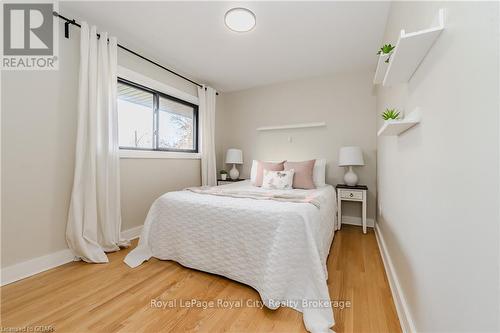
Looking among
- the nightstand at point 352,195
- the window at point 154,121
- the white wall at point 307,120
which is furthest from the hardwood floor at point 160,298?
the white wall at point 307,120

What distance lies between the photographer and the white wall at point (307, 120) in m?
3.26

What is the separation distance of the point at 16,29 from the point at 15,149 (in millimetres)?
998

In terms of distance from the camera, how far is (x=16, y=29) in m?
1.80

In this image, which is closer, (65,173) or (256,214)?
(256,214)

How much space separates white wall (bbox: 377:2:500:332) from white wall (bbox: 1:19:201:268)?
2.79 metres

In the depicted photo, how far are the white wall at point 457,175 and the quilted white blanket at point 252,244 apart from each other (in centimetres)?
55

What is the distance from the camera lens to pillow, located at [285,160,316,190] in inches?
115

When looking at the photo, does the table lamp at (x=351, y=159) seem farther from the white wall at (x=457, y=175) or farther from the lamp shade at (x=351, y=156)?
the white wall at (x=457, y=175)

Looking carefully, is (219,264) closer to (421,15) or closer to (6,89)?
(421,15)

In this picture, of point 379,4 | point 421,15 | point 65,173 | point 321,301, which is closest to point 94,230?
point 65,173

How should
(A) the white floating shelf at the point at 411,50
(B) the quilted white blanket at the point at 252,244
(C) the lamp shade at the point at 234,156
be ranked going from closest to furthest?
(A) the white floating shelf at the point at 411,50 < (B) the quilted white blanket at the point at 252,244 < (C) the lamp shade at the point at 234,156

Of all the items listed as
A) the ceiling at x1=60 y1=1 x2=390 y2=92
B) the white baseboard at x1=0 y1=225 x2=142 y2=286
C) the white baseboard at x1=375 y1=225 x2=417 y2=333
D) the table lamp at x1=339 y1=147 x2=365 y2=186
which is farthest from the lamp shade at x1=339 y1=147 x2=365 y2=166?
the white baseboard at x1=0 y1=225 x2=142 y2=286

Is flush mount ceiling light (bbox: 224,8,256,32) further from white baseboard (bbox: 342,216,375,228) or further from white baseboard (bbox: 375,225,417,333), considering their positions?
white baseboard (bbox: 342,216,375,228)

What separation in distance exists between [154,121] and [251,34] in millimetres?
1731
